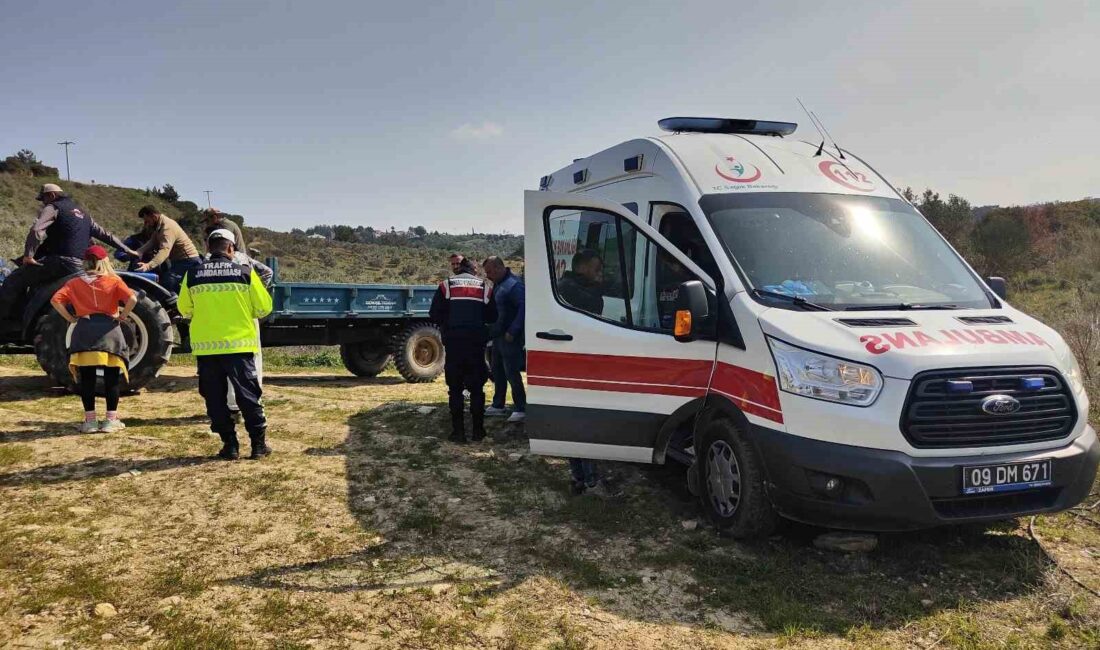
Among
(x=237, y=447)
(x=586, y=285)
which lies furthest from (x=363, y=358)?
(x=586, y=285)

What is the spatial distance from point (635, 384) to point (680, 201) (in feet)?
4.07

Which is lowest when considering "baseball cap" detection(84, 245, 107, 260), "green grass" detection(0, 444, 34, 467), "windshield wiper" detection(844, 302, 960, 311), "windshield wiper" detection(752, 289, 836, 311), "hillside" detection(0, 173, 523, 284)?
"green grass" detection(0, 444, 34, 467)

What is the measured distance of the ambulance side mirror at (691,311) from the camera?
13.1 ft

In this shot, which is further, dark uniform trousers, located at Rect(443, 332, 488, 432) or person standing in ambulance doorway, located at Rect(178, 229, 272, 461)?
dark uniform trousers, located at Rect(443, 332, 488, 432)

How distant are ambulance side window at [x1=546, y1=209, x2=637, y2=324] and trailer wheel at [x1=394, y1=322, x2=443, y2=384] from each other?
5304 millimetres

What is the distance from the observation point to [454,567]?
12.7ft

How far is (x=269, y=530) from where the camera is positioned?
14.3ft

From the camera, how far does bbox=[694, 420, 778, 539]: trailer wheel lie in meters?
3.86

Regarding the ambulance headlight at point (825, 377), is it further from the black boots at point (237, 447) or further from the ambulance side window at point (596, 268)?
the black boots at point (237, 447)

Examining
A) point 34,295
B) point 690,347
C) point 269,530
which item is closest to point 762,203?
point 690,347

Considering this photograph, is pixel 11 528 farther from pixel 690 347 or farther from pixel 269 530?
pixel 690 347

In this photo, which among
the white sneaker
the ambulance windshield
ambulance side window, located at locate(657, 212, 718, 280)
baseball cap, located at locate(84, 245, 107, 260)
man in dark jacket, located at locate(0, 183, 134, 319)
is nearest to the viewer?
the ambulance windshield

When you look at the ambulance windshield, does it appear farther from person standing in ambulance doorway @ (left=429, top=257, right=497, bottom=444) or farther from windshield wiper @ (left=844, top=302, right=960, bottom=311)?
person standing in ambulance doorway @ (left=429, top=257, right=497, bottom=444)

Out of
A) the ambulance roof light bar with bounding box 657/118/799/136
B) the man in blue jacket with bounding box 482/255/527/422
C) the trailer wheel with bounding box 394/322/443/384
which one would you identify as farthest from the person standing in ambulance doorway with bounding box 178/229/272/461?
the trailer wheel with bounding box 394/322/443/384
